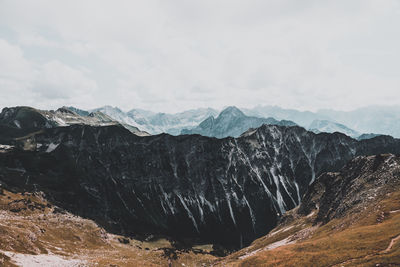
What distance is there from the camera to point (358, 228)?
83.1m

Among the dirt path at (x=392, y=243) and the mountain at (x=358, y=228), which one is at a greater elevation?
the dirt path at (x=392, y=243)

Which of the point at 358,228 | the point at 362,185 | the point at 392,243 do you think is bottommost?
the point at 362,185

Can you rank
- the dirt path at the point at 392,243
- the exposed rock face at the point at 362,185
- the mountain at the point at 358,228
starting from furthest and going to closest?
the exposed rock face at the point at 362,185
the mountain at the point at 358,228
the dirt path at the point at 392,243

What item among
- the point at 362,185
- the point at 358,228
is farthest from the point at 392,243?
the point at 362,185

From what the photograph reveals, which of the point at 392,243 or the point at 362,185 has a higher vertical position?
the point at 392,243

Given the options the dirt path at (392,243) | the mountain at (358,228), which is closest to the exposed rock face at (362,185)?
the mountain at (358,228)

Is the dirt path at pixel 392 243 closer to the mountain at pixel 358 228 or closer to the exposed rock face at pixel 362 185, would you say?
the mountain at pixel 358 228

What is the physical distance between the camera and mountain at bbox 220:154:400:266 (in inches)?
2360

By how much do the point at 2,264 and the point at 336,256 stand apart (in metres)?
83.1

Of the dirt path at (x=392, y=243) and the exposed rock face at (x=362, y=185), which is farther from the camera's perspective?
the exposed rock face at (x=362, y=185)

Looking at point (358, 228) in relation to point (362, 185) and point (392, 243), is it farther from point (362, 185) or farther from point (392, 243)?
point (362, 185)

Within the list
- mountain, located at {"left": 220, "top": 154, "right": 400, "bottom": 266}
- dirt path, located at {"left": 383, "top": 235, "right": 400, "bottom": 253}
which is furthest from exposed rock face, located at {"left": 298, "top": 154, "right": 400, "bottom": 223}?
dirt path, located at {"left": 383, "top": 235, "right": 400, "bottom": 253}

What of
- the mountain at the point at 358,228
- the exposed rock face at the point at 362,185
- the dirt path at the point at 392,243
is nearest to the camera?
the dirt path at the point at 392,243

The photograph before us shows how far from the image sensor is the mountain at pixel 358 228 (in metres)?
59.9
